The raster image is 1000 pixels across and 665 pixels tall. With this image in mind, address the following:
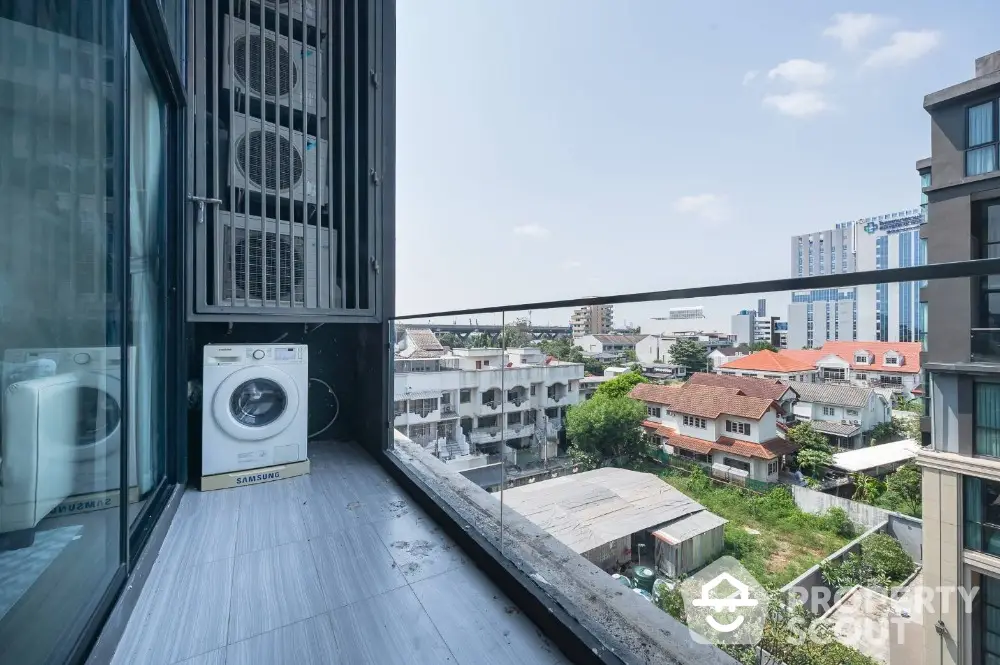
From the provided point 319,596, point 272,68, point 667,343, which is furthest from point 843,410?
point 272,68

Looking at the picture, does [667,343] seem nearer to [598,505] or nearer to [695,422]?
[695,422]

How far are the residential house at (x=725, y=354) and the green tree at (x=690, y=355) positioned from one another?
0.04 feet

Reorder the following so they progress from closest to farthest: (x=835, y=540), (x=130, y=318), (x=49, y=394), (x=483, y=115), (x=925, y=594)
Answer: (x=925, y=594) → (x=835, y=540) → (x=49, y=394) → (x=130, y=318) → (x=483, y=115)

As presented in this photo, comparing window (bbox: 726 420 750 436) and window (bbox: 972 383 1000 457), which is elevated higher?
window (bbox: 972 383 1000 457)

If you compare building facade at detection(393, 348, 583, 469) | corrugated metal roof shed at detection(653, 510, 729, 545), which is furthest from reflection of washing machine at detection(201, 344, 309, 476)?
corrugated metal roof shed at detection(653, 510, 729, 545)

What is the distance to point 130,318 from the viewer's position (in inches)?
54.9

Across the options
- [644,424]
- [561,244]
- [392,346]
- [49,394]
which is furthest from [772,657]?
[561,244]

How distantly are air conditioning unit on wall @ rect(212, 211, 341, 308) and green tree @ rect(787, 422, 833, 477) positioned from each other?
2.44 meters

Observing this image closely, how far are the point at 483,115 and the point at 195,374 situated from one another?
31.3ft

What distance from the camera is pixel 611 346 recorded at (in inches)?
40.1

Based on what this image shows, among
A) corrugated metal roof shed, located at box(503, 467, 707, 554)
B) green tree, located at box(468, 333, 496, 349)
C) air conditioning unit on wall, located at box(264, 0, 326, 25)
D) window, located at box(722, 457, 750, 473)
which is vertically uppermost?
air conditioning unit on wall, located at box(264, 0, 326, 25)

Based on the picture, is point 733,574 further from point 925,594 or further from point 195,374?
point 195,374

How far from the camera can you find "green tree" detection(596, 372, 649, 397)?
1051 mm

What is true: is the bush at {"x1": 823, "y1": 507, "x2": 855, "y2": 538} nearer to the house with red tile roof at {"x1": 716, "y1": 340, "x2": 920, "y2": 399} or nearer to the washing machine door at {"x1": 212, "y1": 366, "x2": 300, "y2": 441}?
the house with red tile roof at {"x1": 716, "y1": 340, "x2": 920, "y2": 399}
